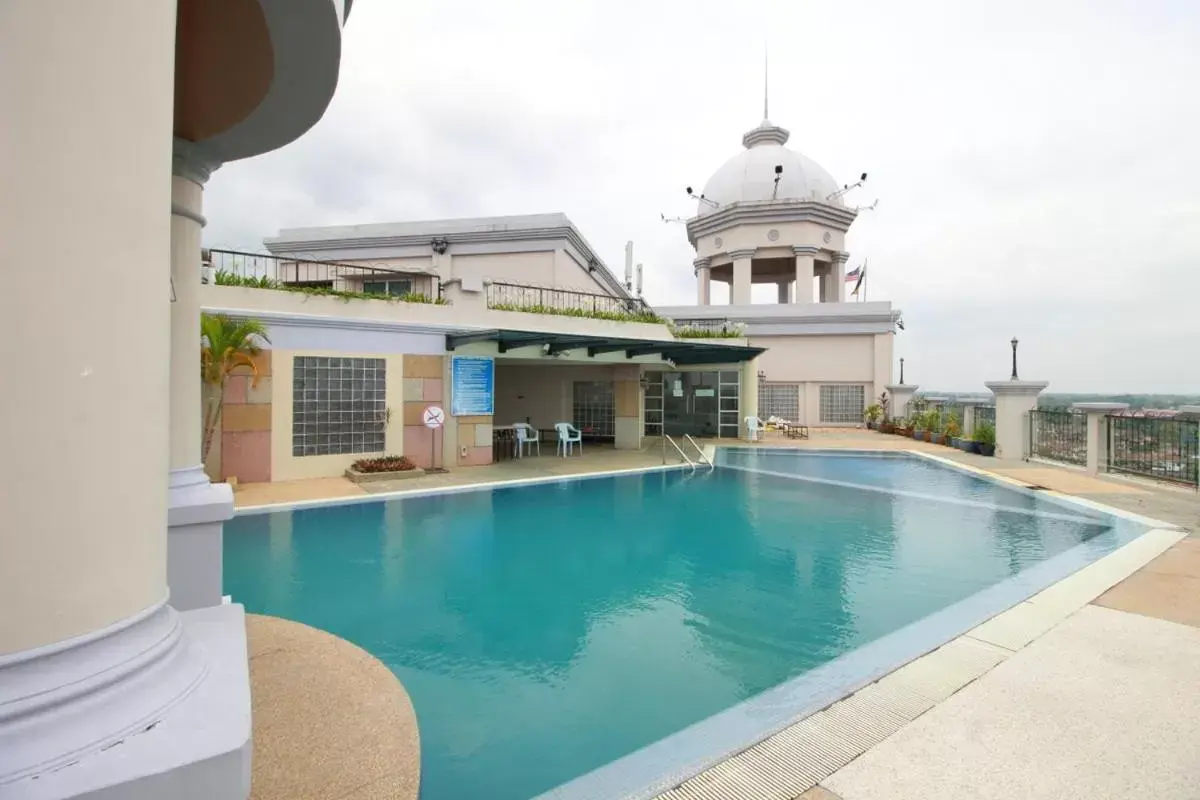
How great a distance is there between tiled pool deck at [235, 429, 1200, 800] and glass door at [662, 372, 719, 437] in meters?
17.1

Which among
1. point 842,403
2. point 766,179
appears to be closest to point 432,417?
point 842,403

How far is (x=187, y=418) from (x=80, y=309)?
2.85 meters

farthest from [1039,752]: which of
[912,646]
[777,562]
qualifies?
[777,562]

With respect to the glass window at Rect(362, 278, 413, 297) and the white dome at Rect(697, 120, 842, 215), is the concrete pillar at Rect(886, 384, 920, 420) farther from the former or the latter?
the glass window at Rect(362, 278, 413, 297)

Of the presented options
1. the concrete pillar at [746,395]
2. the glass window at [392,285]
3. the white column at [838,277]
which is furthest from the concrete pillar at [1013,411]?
the glass window at [392,285]

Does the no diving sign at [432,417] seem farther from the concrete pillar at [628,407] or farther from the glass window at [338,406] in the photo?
the concrete pillar at [628,407]

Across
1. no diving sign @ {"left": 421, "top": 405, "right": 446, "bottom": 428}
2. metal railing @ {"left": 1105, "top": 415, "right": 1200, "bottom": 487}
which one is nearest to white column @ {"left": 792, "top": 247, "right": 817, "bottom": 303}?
metal railing @ {"left": 1105, "top": 415, "right": 1200, "bottom": 487}

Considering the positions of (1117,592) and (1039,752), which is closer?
(1039,752)

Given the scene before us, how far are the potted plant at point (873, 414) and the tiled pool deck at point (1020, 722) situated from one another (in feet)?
74.5

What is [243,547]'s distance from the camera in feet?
26.8

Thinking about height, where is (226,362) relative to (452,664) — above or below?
above

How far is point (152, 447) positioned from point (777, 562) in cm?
742

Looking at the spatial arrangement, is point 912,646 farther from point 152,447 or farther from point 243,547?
→ point 243,547

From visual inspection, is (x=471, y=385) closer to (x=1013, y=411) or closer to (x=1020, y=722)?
(x=1020, y=722)
